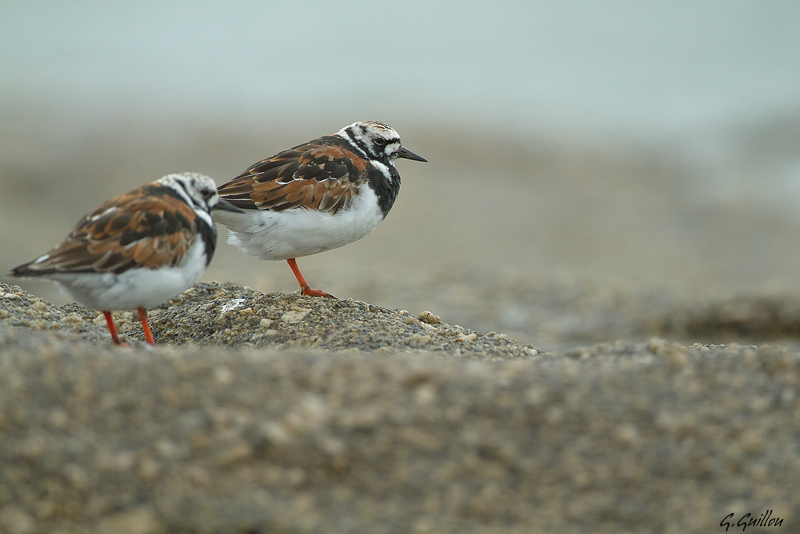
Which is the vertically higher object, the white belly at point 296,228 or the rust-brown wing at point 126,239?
the rust-brown wing at point 126,239

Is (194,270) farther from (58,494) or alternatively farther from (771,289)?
(771,289)

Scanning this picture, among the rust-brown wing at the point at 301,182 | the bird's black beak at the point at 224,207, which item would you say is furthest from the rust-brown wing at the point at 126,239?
the rust-brown wing at the point at 301,182

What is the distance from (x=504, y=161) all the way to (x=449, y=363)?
1509cm

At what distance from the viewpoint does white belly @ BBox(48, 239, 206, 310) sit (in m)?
3.87

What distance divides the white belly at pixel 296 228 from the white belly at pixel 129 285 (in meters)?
1.01

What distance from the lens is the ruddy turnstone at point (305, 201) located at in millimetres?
5203

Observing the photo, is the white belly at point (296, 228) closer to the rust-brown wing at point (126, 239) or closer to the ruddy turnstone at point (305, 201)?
the ruddy turnstone at point (305, 201)

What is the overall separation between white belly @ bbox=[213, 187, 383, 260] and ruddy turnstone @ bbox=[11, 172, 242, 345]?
86 cm

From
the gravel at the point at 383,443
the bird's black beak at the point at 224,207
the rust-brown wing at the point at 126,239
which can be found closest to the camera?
the gravel at the point at 383,443

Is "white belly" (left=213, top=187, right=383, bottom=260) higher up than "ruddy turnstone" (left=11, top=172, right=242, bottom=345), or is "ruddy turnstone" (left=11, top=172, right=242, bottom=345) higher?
"ruddy turnstone" (left=11, top=172, right=242, bottom=345)

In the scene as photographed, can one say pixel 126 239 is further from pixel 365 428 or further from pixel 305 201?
pixel 365 428

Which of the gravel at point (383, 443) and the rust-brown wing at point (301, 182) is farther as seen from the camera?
the rust-brown wing at point (301, 182)
